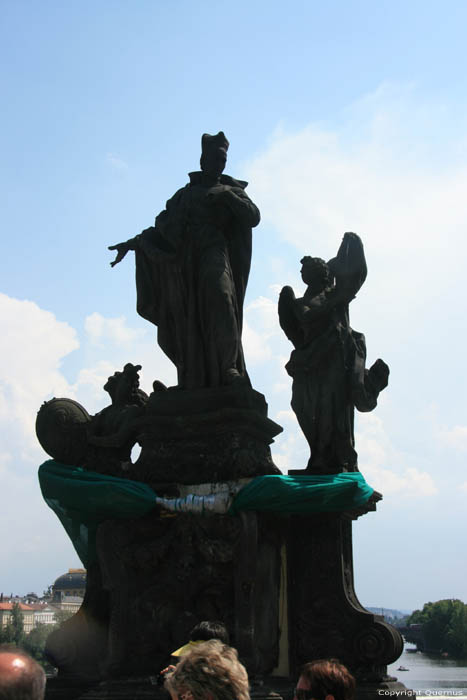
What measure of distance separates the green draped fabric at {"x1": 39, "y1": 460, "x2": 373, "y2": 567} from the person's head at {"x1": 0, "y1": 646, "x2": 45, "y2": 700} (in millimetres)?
6261

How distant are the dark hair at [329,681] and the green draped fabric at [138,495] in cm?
524

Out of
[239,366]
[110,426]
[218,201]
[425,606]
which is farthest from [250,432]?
[425,606]

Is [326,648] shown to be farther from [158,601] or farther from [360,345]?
[360,345]

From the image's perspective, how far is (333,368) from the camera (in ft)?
34.9

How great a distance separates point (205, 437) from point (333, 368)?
173 cm

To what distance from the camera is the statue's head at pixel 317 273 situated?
1097 cm

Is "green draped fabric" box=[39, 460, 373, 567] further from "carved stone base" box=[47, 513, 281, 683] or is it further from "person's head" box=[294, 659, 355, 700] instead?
"person's head" box=[294, 659, 355, 700]

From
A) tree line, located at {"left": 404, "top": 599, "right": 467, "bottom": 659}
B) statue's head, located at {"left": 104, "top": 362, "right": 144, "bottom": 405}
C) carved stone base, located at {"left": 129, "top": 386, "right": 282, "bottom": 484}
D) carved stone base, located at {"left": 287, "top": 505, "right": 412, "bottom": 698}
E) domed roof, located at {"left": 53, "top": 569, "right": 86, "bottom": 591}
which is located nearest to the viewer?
carved stone base, located at {"left": 287, "top": 505, "right": 412, "bottom": 698}

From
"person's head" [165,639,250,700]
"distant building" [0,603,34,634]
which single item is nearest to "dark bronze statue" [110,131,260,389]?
"person's head" [165,639,250,700]

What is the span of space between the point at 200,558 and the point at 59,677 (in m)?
1.96

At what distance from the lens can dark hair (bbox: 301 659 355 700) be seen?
3998mm

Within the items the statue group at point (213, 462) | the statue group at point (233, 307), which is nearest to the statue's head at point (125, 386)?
the statue group at point (213, 462)

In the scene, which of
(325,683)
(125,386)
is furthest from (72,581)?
(325,683)

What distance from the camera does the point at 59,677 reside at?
9664mm
